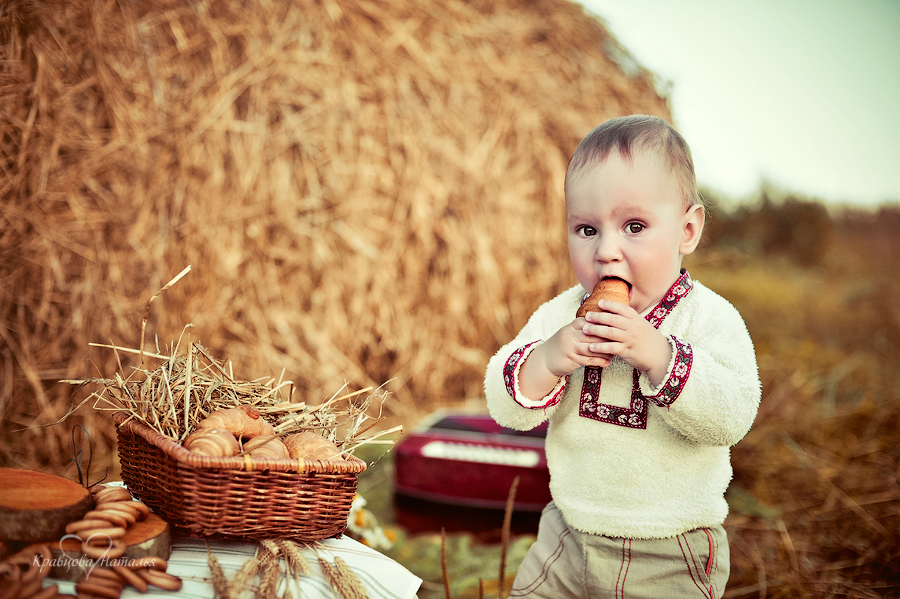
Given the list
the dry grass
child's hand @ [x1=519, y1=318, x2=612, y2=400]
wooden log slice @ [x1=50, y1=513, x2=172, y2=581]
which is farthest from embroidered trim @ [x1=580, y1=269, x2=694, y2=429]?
the dry grass

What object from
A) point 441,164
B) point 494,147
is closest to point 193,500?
point 441,164

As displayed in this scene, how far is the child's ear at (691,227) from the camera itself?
1.23m

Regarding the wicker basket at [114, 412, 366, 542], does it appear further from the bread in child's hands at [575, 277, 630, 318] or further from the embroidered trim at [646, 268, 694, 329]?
the embroidered trim at [646, 268, 694, 329]

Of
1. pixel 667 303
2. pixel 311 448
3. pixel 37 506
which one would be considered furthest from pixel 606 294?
pixel 37 506

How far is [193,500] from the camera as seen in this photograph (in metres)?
1.04

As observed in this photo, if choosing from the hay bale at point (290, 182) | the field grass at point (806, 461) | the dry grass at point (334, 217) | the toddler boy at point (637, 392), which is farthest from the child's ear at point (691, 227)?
the hay bale at point (290, 182)

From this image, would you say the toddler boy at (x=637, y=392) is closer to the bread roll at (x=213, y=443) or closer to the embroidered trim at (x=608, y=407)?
the embroidered trim at (x=608, y=407)

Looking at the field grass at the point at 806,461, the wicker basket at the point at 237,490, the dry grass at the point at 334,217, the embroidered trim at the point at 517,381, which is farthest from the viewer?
the dry grass at the point at 334,217

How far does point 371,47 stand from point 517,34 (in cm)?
92

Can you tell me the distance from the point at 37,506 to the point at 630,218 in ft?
3.65

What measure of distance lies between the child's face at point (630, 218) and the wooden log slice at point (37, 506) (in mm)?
983

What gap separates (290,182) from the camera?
294 centimetres

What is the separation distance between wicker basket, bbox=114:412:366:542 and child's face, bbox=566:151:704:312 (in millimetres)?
620

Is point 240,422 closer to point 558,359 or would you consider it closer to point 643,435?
point 558,359
